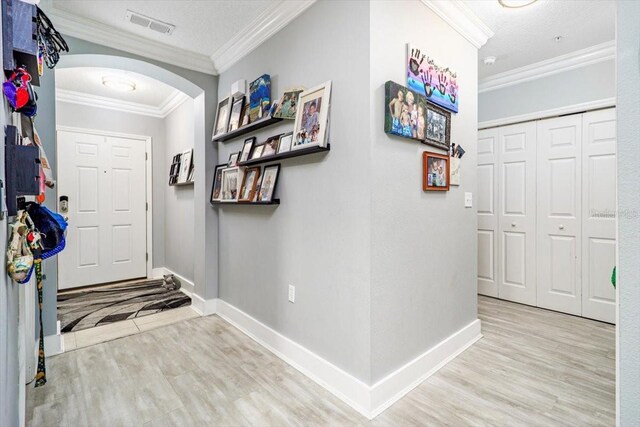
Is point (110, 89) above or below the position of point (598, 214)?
above

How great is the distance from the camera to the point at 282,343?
2344mm

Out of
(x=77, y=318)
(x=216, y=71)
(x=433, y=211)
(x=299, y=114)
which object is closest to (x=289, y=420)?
(x=433, y=211)

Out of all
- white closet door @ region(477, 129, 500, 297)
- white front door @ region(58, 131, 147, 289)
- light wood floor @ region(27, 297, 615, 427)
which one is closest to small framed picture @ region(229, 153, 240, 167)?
light wood floor @ region(27, 297, 615, 427)

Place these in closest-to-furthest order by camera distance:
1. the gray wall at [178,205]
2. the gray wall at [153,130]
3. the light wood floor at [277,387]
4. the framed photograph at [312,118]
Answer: the light wood floor at [277,387] < the framed photograph at [312,118] < the gray wall at [178,205] < the gray wall at [153,130]

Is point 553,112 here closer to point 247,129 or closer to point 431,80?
point 431,80

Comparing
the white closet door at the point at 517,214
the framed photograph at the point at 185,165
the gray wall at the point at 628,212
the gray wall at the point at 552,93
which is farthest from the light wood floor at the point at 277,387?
the gray wall at the point at 552,93

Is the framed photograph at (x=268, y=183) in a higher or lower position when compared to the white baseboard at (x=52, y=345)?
higher

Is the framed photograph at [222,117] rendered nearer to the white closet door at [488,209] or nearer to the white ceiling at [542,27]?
the white ceiling at [542,27]

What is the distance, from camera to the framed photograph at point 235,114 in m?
2.74

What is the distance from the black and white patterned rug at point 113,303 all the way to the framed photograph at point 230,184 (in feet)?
4.87

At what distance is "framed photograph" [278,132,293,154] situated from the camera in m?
2.17

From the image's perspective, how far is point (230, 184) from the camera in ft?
9.36

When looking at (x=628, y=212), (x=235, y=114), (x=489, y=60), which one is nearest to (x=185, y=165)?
(x=235, y=114)

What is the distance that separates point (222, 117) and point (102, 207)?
261 centimetres
